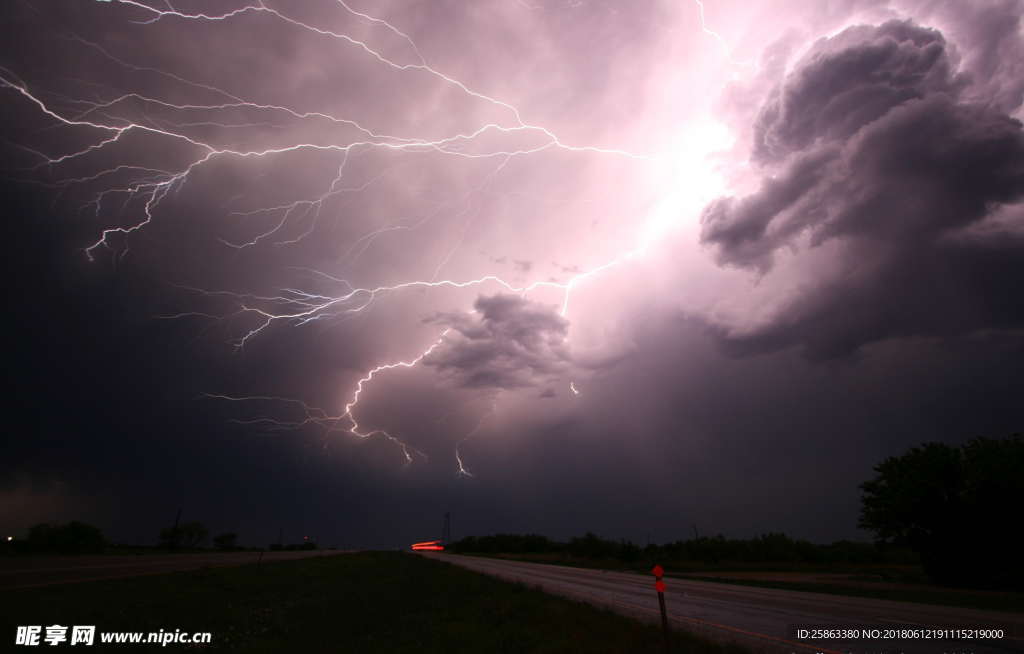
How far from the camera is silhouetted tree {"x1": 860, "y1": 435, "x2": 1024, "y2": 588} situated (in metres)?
22.1

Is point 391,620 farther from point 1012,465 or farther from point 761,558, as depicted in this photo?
point 761,558

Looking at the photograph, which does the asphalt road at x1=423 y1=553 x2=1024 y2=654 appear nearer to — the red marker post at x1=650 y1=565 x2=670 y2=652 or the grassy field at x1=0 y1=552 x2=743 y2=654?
the grassy field at x1=0 y1=552 x2=743 y2=654

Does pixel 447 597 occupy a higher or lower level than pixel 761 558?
higher

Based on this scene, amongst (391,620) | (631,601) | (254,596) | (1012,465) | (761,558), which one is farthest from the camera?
(761,558)

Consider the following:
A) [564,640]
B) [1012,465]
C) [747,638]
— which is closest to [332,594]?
[564,640]

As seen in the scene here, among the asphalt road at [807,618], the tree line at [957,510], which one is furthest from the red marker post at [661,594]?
the tree line at [957,510]

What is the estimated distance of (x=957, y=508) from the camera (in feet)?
78.5

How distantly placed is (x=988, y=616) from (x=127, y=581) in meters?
29.9

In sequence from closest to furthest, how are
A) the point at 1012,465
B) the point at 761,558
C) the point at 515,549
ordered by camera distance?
1. the point at 1012,465
2. the point at 761,558
3. the point at 515,549

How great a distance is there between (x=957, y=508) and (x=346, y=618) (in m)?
29.3

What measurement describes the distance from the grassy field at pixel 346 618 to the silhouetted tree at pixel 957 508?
838 inches

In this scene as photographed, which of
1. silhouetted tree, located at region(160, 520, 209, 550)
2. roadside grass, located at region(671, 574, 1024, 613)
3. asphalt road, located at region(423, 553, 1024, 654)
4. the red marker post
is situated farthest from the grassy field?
silhouetted tree, located at region(160, 520, 209, 550)

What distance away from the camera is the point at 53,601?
43.9 feet

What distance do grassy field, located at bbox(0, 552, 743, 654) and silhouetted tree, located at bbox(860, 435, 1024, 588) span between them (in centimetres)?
2128
